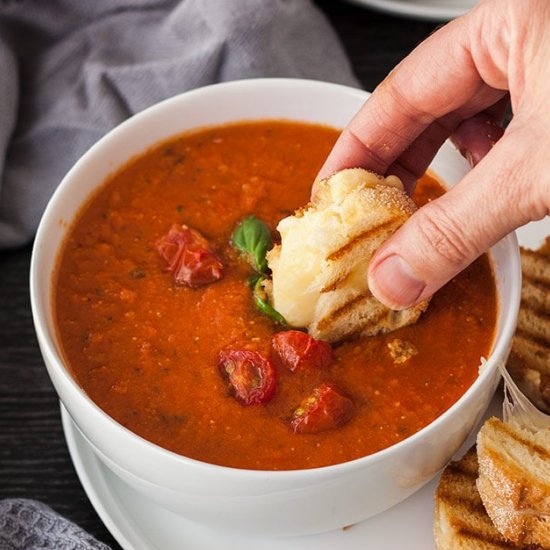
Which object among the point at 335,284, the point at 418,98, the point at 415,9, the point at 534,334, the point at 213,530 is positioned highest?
the point at 418,98

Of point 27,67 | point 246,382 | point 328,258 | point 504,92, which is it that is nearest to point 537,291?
point 504,92

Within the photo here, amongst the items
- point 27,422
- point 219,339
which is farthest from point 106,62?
point 219,339

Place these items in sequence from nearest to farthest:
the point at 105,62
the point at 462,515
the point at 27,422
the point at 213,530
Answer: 1. the point at 462,515
2. the point at 213,530
3. the point at 27,422
4. the point at 105,62

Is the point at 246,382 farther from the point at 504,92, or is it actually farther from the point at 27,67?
the point at 27,67

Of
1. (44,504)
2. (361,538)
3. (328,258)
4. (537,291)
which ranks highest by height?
(328,258)

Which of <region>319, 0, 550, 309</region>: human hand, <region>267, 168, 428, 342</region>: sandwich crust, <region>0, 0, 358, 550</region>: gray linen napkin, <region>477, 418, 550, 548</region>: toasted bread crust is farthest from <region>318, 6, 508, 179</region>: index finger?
<region>0, 0, 358, 550</region>: gray linen napkin

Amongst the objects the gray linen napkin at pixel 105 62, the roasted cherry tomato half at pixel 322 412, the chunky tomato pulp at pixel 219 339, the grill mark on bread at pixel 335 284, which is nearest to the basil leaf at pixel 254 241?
the chunky tomato pulp at pixel 219 339

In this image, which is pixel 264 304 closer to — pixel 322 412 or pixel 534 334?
pixel 322 412
